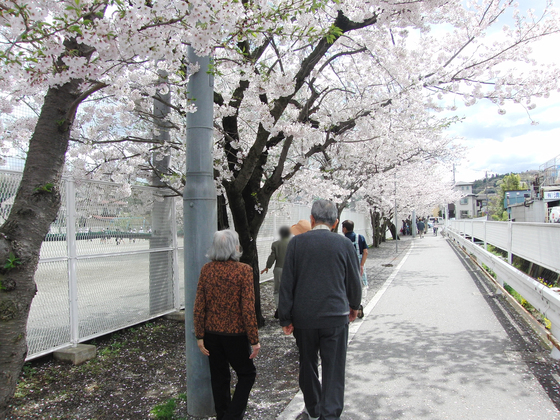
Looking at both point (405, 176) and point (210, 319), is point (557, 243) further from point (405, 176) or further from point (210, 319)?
point (405, 176)

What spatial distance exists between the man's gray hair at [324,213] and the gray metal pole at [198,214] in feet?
3.23

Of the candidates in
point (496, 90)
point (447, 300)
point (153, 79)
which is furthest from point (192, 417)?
point (496, 90)

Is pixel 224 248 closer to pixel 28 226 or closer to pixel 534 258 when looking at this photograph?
pixel 28 226

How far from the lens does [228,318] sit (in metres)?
3.36

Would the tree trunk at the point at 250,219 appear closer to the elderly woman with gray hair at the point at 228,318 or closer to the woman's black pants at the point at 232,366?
the elderly woman with gray hair at the point at 228,318

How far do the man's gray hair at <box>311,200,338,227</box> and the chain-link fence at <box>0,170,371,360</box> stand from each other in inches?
130

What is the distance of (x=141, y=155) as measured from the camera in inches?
305

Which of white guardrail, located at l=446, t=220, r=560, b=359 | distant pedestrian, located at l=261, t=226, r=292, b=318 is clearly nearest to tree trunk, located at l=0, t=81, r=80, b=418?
distant pedestrian, located at l=261, t=226, r=292, b=318

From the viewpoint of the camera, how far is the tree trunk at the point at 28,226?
2547 millimetres

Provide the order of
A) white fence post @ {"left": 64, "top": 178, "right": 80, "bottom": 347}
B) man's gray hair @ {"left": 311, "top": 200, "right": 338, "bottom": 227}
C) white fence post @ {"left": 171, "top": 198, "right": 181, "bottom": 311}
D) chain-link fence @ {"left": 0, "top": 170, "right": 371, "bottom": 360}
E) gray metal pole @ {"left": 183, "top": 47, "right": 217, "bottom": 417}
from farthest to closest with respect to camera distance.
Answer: white fence post @ {"left": 171, "top": 198, "right": 181, "bottom": 311}, white fence post @ {"left": 64, "top": 178, "right": 80, "bottom": 347}, chain-link fence @ {"left": 0, "top": 170, "right": 371, "bottom": 360}, gray metal pole @ {"left": 183, "top": 47, "right": 217, "bottom": 417}, man's gray hair @ {"left": 311, "top": 200, "right": 338, "bottom": 227}

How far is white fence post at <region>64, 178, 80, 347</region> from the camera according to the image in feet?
17.7

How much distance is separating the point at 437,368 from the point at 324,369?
2.24 metres

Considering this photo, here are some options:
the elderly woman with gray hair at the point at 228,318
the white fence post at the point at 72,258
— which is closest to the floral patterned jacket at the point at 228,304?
the elderly woman with gray hair at the point at 228,318

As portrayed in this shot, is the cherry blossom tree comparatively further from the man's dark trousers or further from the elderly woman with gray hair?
the man's dark trousers
